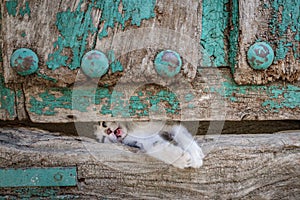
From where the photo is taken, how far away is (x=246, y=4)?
1.45 metres

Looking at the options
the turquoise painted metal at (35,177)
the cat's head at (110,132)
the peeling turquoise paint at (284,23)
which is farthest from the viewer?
the cat's head at (110,132)

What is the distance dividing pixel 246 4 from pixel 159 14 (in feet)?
0.98

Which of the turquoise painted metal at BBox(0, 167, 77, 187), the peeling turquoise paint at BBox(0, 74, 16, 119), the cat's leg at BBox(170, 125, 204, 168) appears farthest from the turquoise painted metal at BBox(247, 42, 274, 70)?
the peeling turquoise paint at BBox(0, 74, 16, 119)

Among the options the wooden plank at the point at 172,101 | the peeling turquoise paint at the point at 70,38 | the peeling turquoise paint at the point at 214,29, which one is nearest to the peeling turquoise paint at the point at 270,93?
the wooden plank at the point at 172,101

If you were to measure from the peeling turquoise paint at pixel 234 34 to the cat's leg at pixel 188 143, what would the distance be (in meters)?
0.29

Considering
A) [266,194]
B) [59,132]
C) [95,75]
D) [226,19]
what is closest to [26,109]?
[59,132]

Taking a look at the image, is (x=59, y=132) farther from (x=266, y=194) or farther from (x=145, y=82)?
(x=266, y=194)

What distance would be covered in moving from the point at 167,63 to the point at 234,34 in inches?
10.3

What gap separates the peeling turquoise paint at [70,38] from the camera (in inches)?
56.3

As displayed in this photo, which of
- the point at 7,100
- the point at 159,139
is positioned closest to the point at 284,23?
the point at 159,139

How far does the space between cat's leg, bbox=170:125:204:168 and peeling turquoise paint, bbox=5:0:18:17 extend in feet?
2.31

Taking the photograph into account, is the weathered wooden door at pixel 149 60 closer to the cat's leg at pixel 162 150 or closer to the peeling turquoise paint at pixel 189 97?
the peeling turquoise paint at pixel 189 97

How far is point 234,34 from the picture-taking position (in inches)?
57.6

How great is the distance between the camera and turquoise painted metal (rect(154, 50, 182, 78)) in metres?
1.41
